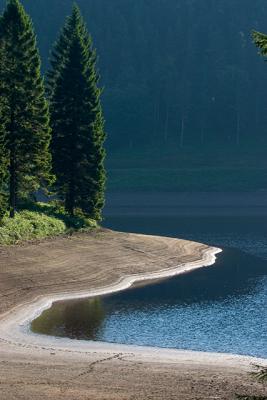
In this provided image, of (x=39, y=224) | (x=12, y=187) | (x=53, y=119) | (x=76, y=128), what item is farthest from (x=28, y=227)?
(x=53, y=119)

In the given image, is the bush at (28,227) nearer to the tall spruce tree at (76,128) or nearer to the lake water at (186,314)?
the tall spruce tree at (76,128)

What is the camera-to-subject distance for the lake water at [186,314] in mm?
39750

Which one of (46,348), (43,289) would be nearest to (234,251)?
(43,289)

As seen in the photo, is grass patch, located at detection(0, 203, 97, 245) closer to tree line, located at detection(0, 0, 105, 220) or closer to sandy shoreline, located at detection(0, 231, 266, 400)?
tree line, located at detection(0, 0, 105, 220)

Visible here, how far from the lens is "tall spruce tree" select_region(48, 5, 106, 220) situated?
77.3m

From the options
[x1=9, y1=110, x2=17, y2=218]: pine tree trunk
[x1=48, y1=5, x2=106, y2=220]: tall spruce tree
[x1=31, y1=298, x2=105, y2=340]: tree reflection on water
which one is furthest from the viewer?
[x1=48, y1=5, x2=106, y2=220]: tall spruce tree

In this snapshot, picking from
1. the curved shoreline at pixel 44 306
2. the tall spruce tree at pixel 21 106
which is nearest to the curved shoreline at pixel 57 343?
the curved shoreline at pixel 44 306

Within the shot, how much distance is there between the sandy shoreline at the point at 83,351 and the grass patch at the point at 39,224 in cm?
173

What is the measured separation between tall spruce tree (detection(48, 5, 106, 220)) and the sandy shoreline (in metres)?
11.4

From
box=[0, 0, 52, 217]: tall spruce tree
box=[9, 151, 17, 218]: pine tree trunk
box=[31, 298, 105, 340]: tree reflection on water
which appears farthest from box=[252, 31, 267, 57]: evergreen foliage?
box=[9, 151, 17, 218]: pine tree trunk

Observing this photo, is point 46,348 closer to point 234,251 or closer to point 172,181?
point 234,251

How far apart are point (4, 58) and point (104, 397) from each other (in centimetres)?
4506

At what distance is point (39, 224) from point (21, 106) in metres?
10.4

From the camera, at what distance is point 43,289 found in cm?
5150
